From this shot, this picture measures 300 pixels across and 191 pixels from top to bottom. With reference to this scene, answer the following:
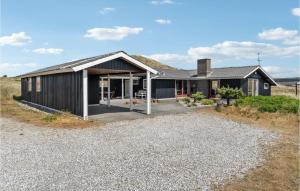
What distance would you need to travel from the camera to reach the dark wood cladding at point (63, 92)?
49.7 ft

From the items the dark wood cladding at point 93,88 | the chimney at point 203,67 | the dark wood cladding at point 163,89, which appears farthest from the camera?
the chimney at point 203,67

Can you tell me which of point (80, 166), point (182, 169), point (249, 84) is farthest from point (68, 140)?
point (249, 84)

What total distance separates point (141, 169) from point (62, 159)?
7.34ft

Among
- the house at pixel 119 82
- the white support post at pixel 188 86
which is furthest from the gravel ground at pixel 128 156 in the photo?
the white support post at pixel 188 86

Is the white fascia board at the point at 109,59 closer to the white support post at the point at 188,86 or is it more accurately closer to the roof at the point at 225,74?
the roof at the point at 225,74

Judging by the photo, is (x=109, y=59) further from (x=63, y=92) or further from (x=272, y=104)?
(x=272, y=104)

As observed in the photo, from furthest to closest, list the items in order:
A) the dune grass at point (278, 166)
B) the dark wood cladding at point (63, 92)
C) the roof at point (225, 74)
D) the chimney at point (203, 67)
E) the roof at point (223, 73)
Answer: the chimney at point (203, 67) → the roof at point (223, 73) → the roof at point (225, 74) → the dark wood cladding at point (63, 92) → the dune grass at point (278, 166)

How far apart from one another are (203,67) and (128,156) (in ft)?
80.5

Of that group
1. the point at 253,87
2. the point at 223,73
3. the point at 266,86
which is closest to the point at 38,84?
the point at 223,73

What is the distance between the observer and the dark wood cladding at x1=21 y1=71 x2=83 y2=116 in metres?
15.2

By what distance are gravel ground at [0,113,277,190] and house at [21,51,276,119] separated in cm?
352

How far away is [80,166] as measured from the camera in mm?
7055

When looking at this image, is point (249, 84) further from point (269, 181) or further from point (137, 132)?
point (269, 181)

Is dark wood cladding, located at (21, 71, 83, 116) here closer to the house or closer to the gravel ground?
the house
